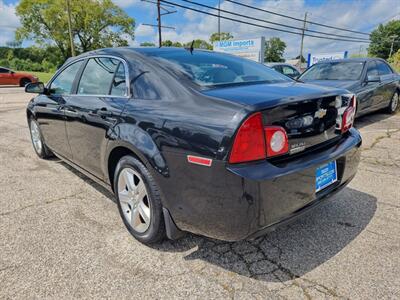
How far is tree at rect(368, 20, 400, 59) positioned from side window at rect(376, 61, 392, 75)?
269ft

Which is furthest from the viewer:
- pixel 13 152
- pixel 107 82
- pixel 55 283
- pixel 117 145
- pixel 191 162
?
pixel 13 152

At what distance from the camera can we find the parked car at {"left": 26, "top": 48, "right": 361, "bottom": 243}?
5.59 feet

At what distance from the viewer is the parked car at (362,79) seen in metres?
5.99

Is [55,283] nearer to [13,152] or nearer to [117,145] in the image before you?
[117,145]

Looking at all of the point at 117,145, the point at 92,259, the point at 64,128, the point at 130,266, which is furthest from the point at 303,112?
the point at 64,128

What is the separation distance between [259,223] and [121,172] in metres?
1.24

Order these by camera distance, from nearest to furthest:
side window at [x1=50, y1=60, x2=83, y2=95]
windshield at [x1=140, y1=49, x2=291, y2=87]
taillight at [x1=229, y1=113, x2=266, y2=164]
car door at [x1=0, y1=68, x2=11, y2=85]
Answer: taillight at [x1=229, y1=113, x2=266, y2=164]
windshield at [x1=140, y1=49, x2=291, y2=87]
side window at [x1=50, y1=60, x2=83, y2=95]
car door at [x1=0, y1=68, x2=11, y2=85]

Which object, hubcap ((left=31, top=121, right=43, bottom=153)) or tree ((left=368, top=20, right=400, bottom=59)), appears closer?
hubcap ((left=31, top=121, right=43, bottom=153))

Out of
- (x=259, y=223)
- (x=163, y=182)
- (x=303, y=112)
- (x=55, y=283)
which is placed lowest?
(x=55, y=283)

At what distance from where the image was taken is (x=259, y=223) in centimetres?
174

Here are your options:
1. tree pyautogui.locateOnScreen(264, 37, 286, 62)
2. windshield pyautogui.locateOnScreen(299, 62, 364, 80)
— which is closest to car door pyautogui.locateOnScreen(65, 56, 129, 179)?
windshield pyautogui.locateOnScreen(299, 62, 364, 80)

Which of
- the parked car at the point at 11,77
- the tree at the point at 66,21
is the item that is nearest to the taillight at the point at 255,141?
the parked car at the point at 11,77

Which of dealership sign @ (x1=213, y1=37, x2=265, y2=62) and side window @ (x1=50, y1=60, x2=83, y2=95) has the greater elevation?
dealership sign @ (x1=213, y1=37, x2=265, y2=62)

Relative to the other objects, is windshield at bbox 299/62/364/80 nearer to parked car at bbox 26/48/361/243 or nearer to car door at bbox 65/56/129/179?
parked car at bbox 26/48/361/243
